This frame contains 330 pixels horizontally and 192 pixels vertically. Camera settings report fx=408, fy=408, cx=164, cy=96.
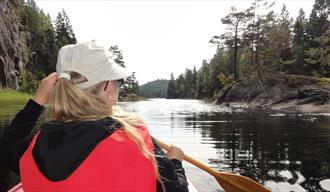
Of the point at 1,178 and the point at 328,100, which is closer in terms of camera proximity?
the point at 1,178

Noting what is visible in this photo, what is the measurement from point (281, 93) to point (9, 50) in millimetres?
31992

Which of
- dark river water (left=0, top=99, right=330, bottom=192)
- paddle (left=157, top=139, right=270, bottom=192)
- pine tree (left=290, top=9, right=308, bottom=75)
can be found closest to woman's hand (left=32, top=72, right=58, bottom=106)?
paddle (left=157, top=139, right=270, bottom=192)

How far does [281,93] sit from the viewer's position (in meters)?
35.2

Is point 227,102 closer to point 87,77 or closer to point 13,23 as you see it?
point 13,23

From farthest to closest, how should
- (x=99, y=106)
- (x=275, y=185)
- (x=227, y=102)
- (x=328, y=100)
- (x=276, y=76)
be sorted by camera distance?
1. (x=227, y=102)
2. (x=276, y=76)
3. (x=328, y=100)
4. (x=275, y=185)
5. (x=99, y=106)

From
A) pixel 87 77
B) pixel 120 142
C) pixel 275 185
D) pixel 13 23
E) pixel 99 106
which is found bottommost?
pixel 275 185

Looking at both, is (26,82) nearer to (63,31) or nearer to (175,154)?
(63,31)

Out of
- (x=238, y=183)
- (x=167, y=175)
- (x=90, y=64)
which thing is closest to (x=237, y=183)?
(x=238, y=183)

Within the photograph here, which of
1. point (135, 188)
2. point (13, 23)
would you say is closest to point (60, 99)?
point (135, 188)

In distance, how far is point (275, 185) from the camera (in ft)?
22.3

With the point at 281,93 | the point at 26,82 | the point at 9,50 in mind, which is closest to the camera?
the point at 281,93

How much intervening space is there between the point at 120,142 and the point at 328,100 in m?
29.9

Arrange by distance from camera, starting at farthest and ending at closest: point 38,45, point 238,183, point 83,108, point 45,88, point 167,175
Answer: point 38,45 < point 238,183 < point 45,88 < point 167,175 < point 83,108

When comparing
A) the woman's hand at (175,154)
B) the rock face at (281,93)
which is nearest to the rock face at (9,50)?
the rock face at (281,93)
